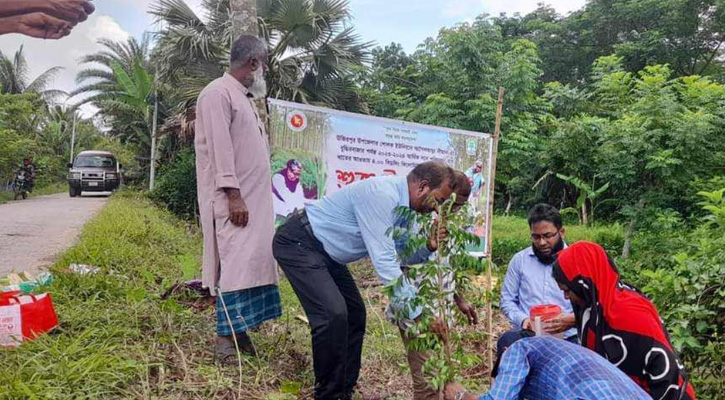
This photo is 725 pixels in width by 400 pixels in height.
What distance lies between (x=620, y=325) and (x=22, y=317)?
268 cm

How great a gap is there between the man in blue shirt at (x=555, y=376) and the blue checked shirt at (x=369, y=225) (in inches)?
16.3

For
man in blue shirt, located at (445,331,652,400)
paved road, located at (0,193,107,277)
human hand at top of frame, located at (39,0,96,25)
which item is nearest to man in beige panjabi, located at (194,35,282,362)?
human hand at top of frame, located at (39,0,96,25)

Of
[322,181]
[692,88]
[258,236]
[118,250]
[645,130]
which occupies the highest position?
[692,88]

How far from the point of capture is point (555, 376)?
6.11 ft

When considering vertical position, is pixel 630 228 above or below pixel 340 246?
below

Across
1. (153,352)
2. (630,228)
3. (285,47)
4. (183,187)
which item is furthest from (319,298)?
(183,187)

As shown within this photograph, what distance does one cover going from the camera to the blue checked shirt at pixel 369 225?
2336 millimetres

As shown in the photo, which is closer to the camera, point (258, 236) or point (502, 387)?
point (502, 387)

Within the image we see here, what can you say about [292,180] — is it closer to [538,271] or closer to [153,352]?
[153,352]

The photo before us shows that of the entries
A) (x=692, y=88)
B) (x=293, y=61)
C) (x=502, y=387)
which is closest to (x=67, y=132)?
(x=293, y=61)

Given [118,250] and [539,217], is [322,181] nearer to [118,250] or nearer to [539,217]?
[539,217]

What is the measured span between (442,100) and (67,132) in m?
26.4

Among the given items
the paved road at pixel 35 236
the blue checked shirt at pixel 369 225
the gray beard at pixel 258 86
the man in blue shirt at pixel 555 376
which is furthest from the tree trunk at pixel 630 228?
the paved road at pixel 35 236

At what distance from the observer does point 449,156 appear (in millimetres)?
4875
